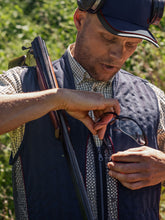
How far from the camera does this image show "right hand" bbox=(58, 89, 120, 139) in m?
1.91

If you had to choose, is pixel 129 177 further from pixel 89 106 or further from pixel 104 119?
pixel 89 106

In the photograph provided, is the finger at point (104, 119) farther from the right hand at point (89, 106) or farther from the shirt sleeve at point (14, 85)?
the shirt sleeve at point (14, 85)

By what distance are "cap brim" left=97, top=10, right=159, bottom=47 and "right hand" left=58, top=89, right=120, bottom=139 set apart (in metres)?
0.40

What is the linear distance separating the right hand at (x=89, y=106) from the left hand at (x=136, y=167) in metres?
0.21

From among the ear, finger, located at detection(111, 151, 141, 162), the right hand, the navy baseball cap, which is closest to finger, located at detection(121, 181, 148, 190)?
finger, located at detection(111, 151, 141, 162)

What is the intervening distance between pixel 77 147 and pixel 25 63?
0.66 m

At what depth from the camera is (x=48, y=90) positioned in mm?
1904

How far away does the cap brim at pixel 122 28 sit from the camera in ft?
6.96

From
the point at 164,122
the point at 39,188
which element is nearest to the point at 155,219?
the point at 164,122

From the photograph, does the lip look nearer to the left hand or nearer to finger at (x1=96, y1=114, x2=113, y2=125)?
finger at (x1=96, y1=114, x2=113, y2=125)

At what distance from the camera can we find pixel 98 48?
2.26 m

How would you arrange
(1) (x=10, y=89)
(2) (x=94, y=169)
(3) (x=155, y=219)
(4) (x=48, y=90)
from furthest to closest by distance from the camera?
1. (3) (x=155, y=219)
2. (2) (x=94, y=169)
3. (1) (x=10, y=89)
4. (4) (x=48, y=90)

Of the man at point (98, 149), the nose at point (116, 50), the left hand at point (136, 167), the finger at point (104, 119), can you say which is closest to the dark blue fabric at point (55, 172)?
the man at point (98, 149)

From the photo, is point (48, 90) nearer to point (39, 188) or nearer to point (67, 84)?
point (67, 84)
